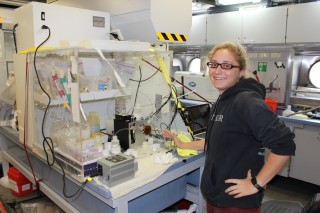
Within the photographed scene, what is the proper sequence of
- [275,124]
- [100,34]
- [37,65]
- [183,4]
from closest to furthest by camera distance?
[275,124]
[37,65]
[183,4]
[100,34]

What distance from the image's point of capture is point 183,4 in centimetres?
189

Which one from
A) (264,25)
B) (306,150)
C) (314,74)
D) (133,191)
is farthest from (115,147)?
(314,74)

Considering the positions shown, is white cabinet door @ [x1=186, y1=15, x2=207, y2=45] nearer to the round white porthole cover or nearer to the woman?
the round white porthole cover

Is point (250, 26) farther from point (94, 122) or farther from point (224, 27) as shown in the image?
point (94, 122)

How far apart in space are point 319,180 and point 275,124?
2290 millimetres

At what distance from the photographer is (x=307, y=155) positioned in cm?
291

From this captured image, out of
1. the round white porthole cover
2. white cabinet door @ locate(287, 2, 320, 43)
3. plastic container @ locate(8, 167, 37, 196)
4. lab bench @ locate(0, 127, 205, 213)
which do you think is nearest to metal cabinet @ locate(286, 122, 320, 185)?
the round white porthole cover

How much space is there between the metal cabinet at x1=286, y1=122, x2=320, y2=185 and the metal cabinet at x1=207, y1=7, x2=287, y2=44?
3.91 feet

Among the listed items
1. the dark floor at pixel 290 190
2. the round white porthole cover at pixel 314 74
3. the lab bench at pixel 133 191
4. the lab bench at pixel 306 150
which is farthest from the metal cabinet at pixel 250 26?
the lab bench at pixel 133 191

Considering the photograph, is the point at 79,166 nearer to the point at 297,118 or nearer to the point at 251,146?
the point at 251,146

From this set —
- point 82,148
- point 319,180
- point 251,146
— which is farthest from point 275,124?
point 319,180

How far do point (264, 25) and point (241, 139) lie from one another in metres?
2.72

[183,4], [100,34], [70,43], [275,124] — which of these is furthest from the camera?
[100,34]

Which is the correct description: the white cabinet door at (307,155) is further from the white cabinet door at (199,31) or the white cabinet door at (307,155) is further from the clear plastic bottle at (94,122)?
the clear plastic bottle at (94,122)
